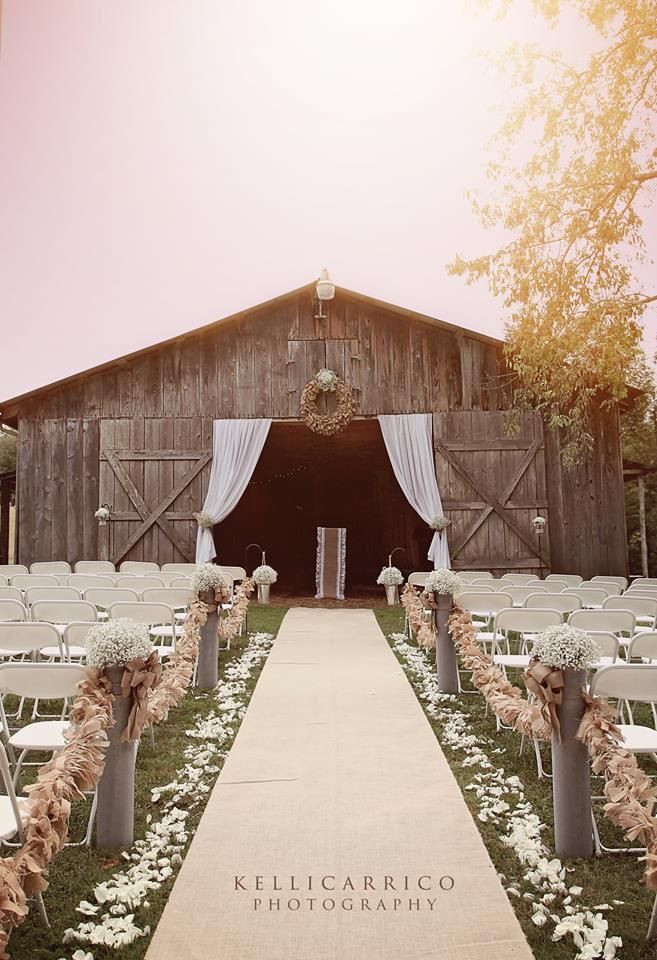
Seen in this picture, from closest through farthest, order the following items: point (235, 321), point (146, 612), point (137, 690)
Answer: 1. point (137, 690)
2. point (146, 612)
3. point (235, 321)

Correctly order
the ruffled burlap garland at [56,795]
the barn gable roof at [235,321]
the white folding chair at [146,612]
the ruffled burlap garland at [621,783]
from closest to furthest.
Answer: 1. the ruffled burlap garland at [56,795]
2. the ruffled burlap garland at [621,783]
3. the white folding chair at [146,612]
4. the barn gable roof at [235,321]

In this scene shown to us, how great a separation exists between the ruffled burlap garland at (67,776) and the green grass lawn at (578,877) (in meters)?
1.68

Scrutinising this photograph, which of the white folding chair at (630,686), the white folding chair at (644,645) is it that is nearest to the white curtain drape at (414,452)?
the white folding chair at (644,645)

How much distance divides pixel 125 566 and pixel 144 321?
31.6ft

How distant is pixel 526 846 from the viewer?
→ 3318mm

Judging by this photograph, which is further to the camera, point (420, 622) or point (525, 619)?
point (420, 622)

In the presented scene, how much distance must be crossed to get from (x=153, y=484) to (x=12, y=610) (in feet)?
24.5

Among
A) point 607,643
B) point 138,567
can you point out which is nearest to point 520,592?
point 607,643

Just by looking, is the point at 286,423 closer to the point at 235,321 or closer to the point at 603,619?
the point at 235,321

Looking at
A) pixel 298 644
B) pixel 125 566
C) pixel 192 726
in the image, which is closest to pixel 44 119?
pixel 125 566

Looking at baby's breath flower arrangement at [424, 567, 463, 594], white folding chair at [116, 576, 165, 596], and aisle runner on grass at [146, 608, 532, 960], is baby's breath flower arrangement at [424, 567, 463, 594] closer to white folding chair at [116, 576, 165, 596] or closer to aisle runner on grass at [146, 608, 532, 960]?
aisle runner on grass at [146, 608, 532, 960]

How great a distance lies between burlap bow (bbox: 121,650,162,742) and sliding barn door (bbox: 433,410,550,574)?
1003 cm

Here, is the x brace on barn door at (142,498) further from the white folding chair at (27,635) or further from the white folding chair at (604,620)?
the white folding chair at (604,620)

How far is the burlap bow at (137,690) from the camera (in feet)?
11.1
